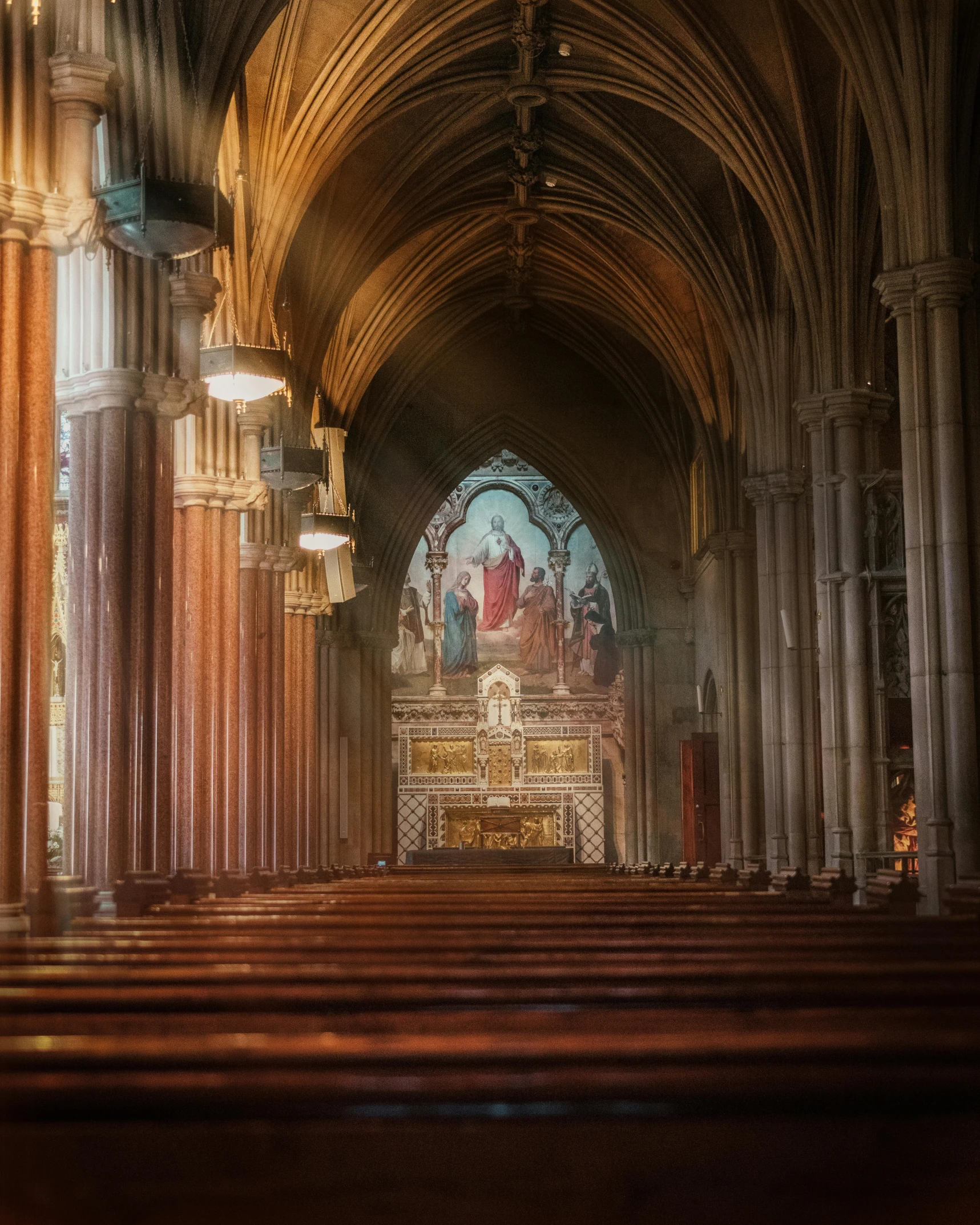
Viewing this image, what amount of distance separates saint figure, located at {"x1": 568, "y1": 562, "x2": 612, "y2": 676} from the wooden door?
8.17m

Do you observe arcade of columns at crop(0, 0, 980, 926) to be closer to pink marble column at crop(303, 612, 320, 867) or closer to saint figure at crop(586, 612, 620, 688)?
pink marble column at crop(303, 612, 320, 867)

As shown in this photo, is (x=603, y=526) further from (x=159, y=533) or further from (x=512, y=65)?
(x=159, y=533)

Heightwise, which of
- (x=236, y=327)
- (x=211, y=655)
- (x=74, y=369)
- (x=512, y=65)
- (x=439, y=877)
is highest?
(x=512, y=65)

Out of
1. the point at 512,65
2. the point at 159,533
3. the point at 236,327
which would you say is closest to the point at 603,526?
the point at 512,65

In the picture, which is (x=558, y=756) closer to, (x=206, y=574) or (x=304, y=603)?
(x=304, y=603)

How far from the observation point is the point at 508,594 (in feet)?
111

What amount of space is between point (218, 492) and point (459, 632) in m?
19.1

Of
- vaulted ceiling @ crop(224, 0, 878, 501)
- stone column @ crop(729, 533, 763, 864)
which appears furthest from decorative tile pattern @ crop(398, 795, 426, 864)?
stone column @ crop(729, 533, 763, 864)

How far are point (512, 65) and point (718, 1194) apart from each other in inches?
744

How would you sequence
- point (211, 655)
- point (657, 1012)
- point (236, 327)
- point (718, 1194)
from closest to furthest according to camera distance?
point (718, 1194), point (657, 1012), point (211, 655), point (236, 327)

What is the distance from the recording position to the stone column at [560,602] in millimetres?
33125

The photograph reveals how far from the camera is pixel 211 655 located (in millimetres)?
14742

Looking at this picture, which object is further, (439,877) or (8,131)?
(439,877)

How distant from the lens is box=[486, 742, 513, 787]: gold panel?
32.3 metres
